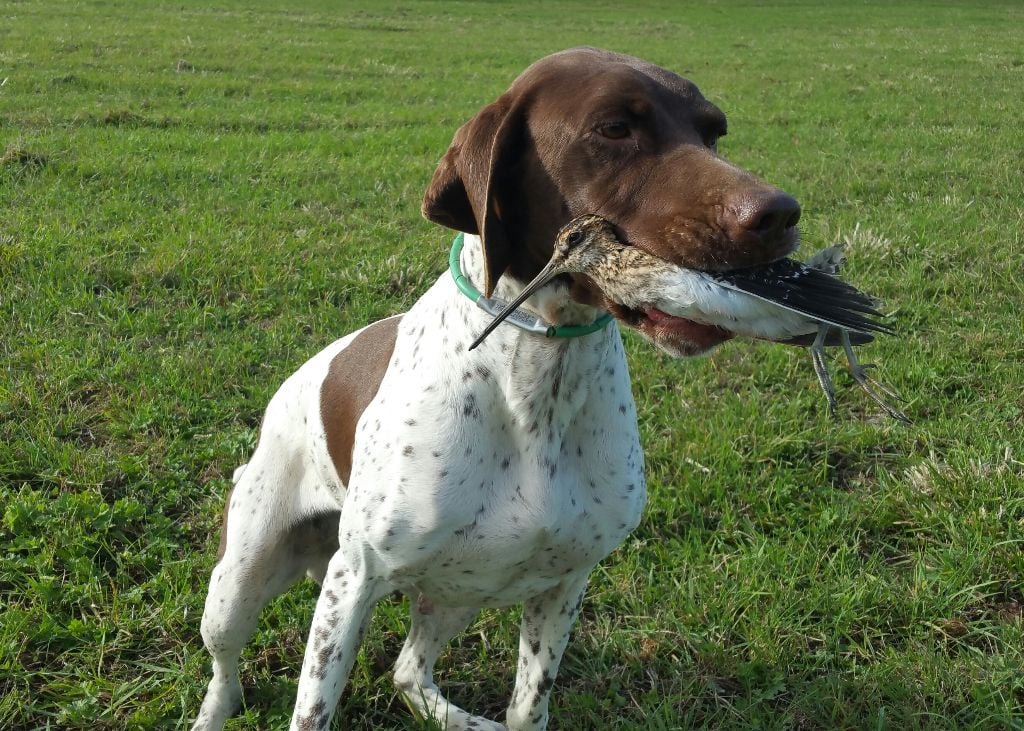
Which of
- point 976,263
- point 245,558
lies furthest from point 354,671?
point 976,263

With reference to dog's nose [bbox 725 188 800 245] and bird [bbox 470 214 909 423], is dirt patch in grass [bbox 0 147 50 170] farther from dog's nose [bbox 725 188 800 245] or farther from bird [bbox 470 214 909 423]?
dog's nose [bbox 725 188 800 245]

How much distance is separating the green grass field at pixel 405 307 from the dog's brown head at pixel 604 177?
148 cm

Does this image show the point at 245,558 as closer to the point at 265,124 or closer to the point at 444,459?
the point at 444,459

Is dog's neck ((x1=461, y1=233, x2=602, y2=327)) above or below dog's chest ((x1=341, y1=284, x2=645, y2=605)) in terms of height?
above

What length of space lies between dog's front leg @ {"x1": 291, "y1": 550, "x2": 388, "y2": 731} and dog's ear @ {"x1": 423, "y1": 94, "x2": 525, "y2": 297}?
89 centimetres

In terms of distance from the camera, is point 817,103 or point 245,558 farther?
point 817,103

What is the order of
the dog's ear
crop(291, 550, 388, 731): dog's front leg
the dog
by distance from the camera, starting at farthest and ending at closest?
1. crop(291, 550, 388, 731): dog's front leg
2. the dog's ear
3. the dog

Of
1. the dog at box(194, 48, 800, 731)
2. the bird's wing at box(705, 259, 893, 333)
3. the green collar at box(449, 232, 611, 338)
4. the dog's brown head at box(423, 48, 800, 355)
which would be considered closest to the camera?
the bird's wing at box(705, 259, 893, 333)

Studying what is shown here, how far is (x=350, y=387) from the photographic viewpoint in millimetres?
2797

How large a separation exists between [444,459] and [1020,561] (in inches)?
84.7

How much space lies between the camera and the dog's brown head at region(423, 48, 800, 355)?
1.97 meters

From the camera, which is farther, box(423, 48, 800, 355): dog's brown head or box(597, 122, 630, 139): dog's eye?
box(597, 122, 630, 139): dog's eye

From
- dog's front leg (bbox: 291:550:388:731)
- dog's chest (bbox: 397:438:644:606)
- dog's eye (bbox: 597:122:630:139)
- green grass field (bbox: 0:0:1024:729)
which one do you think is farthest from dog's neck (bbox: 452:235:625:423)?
green grass field (bbox: 0:0:1024:729)

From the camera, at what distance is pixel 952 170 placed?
8469 mm
